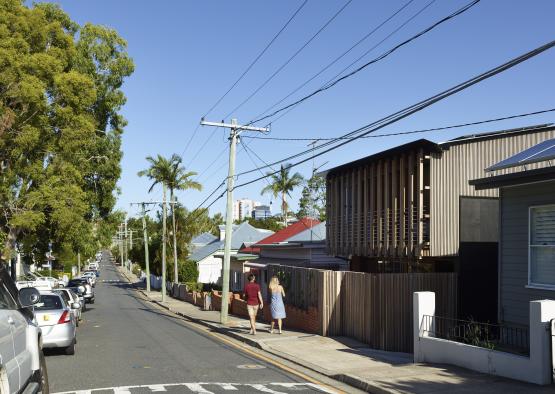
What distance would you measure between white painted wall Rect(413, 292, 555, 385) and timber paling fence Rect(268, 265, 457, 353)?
198 centimetres

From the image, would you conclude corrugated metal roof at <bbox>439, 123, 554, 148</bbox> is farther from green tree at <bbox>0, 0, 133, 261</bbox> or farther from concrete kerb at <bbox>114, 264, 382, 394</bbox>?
green tree at <bbox>0, 0, 133, 261</bbox>

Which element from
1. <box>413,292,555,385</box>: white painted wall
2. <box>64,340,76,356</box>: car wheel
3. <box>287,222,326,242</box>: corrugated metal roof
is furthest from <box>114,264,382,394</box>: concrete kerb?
<box>287,222,326,242</box>: corrugated metal roof

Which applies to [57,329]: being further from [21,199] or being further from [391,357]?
[21,199]

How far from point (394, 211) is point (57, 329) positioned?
32.3 feet

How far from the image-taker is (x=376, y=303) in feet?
48.4

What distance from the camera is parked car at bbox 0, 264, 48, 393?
16.0 feet

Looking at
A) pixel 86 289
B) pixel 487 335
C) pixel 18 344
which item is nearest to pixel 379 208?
pixel 487 335

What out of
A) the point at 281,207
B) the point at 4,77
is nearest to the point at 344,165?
the point at 4,77

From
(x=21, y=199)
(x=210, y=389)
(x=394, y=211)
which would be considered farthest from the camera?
(x=21, y=199)

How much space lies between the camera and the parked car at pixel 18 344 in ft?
16.0

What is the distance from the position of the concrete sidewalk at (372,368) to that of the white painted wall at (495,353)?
16cm

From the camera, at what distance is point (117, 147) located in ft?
116

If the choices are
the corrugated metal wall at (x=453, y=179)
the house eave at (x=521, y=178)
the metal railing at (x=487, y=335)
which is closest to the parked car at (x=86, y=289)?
the corrugated metal wall at (x=453, y=179)

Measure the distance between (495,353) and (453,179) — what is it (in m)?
7.83
